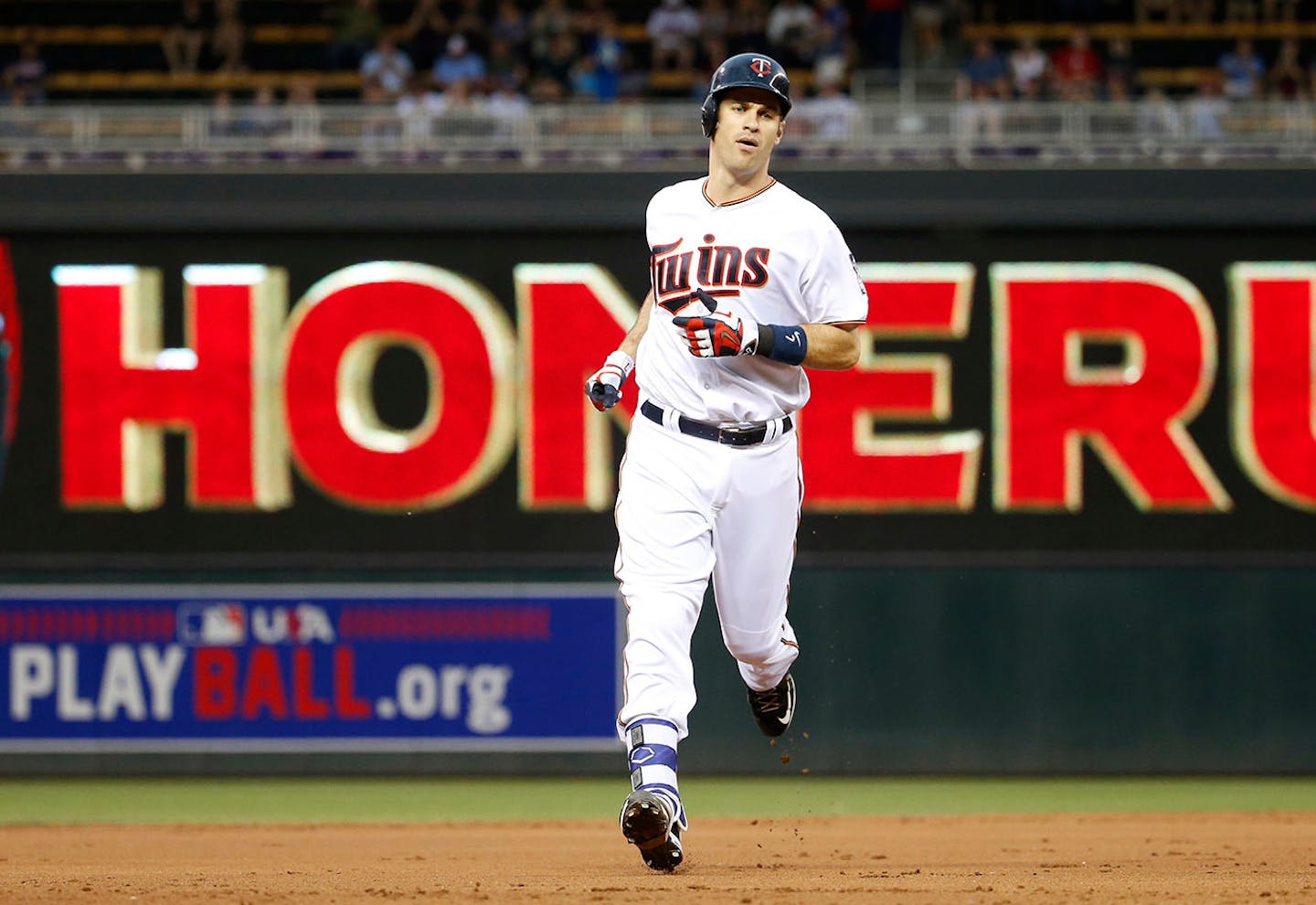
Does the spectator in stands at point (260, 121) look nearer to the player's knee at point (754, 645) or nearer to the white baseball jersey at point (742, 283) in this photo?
the white baseball jersey at point (742, 283)

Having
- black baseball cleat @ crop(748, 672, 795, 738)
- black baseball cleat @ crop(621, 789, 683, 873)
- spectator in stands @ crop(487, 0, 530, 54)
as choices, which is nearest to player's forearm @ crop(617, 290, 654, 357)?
black baseball cleat @ crop(748, 672, 795, 738)

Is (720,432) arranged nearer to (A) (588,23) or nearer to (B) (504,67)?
(B) (504,67)

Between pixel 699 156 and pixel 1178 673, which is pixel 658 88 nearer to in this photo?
pixel 699 156

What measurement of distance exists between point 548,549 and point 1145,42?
6.03m

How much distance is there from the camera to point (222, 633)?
33.6 feet

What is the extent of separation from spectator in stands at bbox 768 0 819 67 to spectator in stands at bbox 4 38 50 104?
4.85m

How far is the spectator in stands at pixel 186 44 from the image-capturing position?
12836 mm

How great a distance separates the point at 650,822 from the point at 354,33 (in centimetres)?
888

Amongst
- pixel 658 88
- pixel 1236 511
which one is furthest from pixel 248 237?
pixel 1236 511

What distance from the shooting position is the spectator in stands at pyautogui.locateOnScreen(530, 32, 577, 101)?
1241 centimetres

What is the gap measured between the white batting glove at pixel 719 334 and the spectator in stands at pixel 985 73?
20.3ft

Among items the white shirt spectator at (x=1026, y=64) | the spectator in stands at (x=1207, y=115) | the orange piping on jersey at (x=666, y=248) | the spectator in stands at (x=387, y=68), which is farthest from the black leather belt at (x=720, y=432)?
the spectator in stands at (x=387, y=68)

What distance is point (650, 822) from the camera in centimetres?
539

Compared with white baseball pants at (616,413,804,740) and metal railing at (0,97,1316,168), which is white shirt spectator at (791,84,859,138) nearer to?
metal railing at (0,97,1316,168)
